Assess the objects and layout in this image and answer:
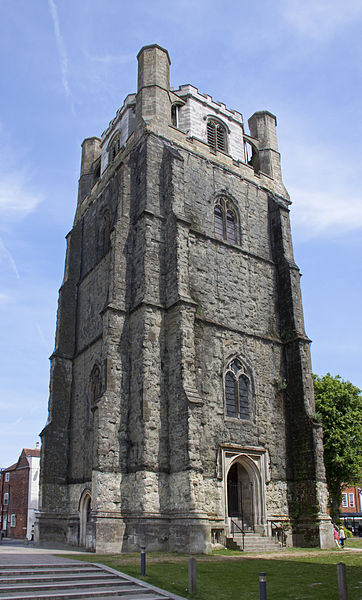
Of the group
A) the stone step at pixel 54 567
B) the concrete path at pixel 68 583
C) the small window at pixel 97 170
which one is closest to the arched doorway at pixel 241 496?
the stone step at pixel 54 567

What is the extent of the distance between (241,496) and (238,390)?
13.6 ft

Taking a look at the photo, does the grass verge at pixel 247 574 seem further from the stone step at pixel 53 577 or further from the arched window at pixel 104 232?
the arched window at pixel 104 232

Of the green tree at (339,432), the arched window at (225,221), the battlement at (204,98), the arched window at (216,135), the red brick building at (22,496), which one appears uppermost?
the battlement at (204,98)

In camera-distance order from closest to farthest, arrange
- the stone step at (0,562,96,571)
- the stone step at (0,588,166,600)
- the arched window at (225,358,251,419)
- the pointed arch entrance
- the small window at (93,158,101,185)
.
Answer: the stone step at (0,588,166,600) → the stone step at (0,562,96,571) → the pointed arch entrance → the arched window at (225,358,251,419) → the small window at (93,158,101,185)

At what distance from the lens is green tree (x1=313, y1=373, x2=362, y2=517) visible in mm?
28266

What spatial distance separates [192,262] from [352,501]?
44.3m

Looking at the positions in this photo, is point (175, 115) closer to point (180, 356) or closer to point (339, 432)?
point (180, 356)

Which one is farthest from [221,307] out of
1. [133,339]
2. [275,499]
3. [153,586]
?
[153,586]

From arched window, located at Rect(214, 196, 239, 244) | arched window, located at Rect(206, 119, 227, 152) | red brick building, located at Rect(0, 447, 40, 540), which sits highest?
arched window, located at Rect(206, 119, 227, 152)

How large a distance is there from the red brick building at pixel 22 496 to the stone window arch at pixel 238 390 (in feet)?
103

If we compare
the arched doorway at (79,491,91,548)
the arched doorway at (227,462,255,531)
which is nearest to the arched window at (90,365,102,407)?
the arched doorway at (79,491,91,548)

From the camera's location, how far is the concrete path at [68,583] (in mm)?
9812

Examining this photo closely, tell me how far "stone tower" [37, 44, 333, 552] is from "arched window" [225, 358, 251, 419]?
7 cm

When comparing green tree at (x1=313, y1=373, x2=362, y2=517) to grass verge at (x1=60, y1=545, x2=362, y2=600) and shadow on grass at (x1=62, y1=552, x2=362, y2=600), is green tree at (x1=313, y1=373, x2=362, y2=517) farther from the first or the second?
shadow on grass at (x1=62, y1=552, x2=362, y2=600)
